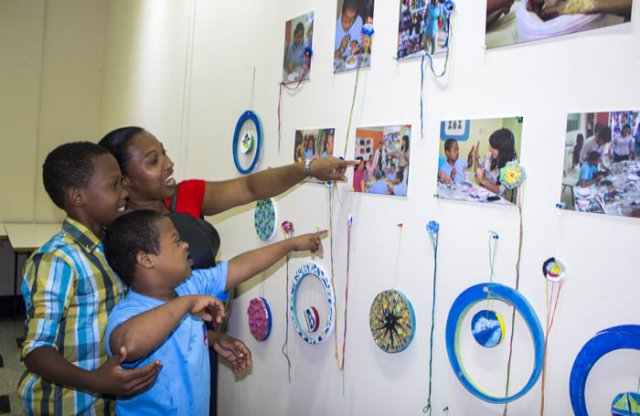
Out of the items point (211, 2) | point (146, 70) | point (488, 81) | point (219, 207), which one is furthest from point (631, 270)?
point (146, 70)

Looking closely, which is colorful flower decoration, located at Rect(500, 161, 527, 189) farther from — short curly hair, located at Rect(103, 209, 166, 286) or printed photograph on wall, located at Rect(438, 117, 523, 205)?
short curly hair, located at Rect(103, 209, 166, 286)

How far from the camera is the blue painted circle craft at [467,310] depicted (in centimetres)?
111

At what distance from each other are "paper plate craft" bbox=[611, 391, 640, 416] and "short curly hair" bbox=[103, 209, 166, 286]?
3.40 feet

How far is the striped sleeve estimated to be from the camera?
46.2 inches

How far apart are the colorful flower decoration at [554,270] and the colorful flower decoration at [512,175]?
18 centimetres

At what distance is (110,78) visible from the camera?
4652 mm

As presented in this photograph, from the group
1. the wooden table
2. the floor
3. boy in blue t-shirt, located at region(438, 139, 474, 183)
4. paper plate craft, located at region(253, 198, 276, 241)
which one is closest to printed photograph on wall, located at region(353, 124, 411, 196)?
boy in blue t-shirt, located at region(438, 139, 474, 183)

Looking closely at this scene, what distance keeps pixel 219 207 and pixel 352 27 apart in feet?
2.47

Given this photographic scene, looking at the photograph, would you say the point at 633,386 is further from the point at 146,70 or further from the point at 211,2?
the point at 146,70

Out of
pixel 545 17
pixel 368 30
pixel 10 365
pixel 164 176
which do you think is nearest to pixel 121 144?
pixel 164 176

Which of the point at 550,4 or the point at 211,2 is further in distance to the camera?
the point at 211,2

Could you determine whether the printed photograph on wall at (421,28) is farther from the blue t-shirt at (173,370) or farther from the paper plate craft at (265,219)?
the blue t-shirt at (173,370)

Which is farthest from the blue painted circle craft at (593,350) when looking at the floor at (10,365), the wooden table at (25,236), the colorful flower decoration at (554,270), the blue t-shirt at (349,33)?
the wooden table at (25,236)

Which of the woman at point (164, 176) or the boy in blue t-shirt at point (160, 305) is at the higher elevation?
the woman at point (164, 176)
